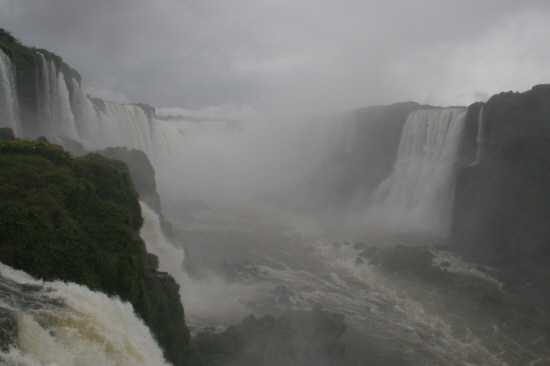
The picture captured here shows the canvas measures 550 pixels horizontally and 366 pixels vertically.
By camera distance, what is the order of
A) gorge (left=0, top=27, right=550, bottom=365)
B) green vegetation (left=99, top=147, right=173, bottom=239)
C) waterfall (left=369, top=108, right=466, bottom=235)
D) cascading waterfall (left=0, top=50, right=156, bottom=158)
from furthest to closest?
1. waterfall (left=369, top=108, right=466, bottom=235)
2. green vegetation (left=99, top=147, right=173, bottom=239)
3. cascading waterfall (left=0, top=50, right=156, bottom=158)
4. gorge (left=0, top=27, right=550, bottom=365)

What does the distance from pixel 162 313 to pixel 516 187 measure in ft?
69.2

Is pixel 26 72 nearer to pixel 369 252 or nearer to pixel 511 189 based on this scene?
pixel 369 252

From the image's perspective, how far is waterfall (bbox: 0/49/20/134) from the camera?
1705 centimetres

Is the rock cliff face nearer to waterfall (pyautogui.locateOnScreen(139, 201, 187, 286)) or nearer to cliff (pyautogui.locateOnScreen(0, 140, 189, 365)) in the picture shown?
waterfall (pyautogui.locateOnScreen(139, 201, 187, 286))

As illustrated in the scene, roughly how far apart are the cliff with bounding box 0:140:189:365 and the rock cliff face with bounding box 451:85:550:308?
19339 millimetres

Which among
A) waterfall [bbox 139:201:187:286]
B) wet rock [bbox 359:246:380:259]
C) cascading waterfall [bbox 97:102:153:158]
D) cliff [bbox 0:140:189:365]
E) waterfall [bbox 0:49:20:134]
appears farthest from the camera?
cascading waterfall [bbox 97:102:153:158]

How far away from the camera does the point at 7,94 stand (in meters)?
17.5

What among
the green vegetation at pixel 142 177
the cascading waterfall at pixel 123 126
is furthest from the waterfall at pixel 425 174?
the cascading waterfall at pixel 123 126

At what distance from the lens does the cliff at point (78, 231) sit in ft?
20.8

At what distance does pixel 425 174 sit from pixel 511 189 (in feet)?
25.1

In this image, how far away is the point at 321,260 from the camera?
23.1 metres

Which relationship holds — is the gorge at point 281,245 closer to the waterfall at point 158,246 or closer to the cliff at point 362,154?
the waterfall at point 158,246

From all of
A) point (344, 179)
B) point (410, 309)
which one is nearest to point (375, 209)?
point (344, 179)

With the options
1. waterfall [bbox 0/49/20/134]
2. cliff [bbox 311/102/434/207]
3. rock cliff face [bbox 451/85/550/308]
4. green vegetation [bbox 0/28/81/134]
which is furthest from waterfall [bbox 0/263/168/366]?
cliff [bbox 311/102/434/207]
